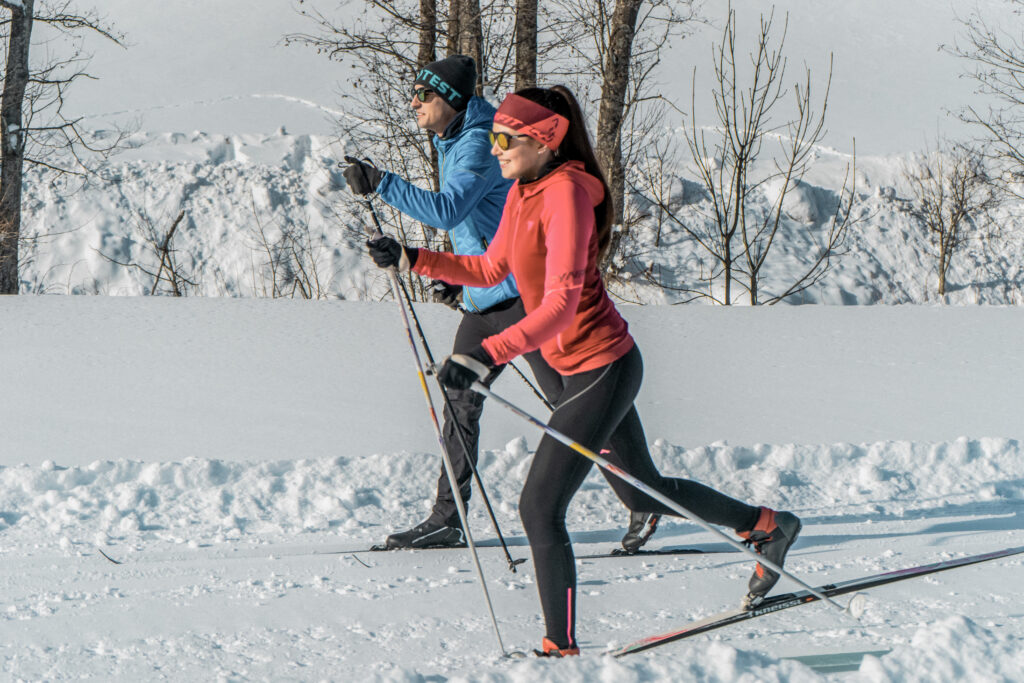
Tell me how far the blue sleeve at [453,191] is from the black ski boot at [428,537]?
4.41 feet

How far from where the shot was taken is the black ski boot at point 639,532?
13.2 feet

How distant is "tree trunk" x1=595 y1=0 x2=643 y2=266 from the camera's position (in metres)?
11.3

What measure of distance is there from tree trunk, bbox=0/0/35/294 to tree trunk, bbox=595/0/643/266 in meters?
7.07

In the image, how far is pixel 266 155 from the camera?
20.2 metres

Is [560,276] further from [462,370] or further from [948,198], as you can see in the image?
[948,198]

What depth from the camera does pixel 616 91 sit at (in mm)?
11516

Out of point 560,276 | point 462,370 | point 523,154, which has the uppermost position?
point 523,154

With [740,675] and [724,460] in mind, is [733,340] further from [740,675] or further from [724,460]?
[740,675]

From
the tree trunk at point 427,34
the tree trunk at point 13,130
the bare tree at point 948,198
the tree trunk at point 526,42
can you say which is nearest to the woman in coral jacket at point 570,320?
the tree trunk at point 526,42

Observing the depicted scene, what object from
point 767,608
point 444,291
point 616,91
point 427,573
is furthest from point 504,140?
point 616,91

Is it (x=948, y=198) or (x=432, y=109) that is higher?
(x=432, y=109)

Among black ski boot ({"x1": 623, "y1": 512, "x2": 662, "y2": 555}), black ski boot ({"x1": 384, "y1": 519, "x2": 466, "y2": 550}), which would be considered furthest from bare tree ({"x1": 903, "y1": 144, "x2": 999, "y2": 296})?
black ski boot ({"x1": 384, "y1": 519, "x2": 466, "y2": 550})

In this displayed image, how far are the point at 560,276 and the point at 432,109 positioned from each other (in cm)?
130

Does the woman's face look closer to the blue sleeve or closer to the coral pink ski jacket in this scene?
the coral pink ski jacket
